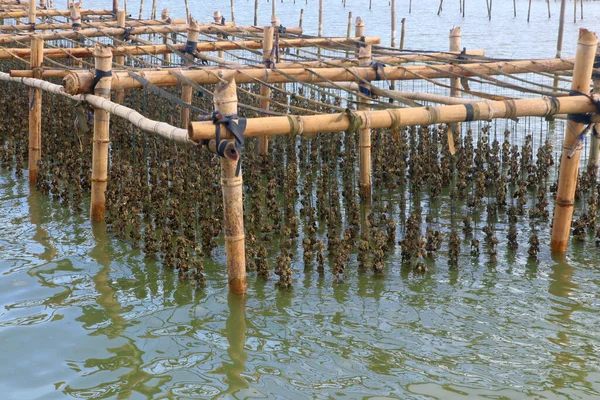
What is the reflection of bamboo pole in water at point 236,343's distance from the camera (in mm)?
5142

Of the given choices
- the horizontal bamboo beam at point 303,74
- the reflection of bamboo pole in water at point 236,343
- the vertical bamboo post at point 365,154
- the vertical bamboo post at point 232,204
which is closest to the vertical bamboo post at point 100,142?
the horizontal bamboo beam at point 303,74

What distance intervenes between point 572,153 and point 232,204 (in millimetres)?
3014

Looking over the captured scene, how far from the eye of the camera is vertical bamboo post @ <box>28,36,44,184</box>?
9.38 meters

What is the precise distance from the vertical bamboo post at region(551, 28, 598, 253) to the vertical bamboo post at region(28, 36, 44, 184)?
5.89 meters

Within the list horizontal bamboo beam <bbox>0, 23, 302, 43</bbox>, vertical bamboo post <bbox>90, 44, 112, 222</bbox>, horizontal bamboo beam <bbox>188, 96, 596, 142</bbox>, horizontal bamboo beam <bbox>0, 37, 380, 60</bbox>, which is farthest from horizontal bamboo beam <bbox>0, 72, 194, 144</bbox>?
horizontal bamboo beam <bbox>0, 23, 302, 43</bbox>

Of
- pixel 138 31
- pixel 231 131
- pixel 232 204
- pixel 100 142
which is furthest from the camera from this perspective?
pixel 138 31

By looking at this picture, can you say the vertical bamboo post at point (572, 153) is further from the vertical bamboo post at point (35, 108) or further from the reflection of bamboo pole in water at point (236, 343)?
the vertical bamboo post at point (35, 108)

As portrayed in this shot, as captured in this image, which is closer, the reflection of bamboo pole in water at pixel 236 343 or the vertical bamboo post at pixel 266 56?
the reflection of bamboo pole in water at pixel 236 343

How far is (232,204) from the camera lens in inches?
235

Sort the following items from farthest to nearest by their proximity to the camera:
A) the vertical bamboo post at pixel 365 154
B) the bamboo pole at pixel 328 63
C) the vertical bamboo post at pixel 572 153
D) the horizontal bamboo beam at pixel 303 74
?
the bamboo pole at pixel 328 63 → the vertical bamboo post at pixel 365 154 → the horizontal bamboo beam at pixel 303 74 → the vertical bamboo post at pixel 572 153

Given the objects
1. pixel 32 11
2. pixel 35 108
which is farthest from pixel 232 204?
pixel 32 11

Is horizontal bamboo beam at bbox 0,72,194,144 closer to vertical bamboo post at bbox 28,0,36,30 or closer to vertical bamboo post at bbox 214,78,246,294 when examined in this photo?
vertical bamboo post at bbox 214,78,246,294

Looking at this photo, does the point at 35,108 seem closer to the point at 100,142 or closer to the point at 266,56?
the point at 100,142

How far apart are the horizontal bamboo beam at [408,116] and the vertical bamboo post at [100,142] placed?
2.24 meters
